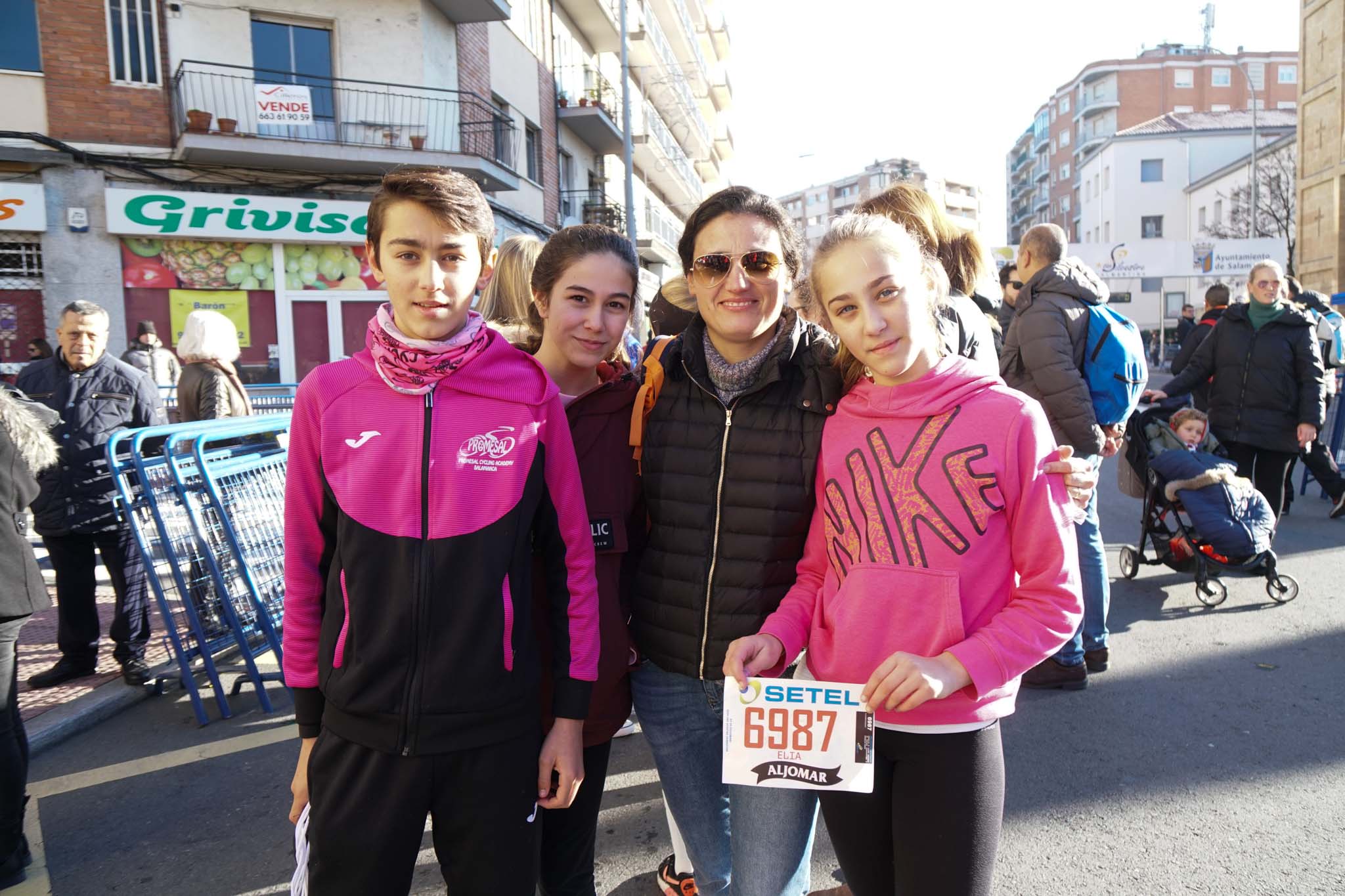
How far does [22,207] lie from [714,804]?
15.1m

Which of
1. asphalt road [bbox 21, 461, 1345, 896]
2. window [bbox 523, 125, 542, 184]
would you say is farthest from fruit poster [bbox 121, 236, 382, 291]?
asphalt road [bbox 21, 461, 1345, 896]

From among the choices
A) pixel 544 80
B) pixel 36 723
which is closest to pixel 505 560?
pixel 36 723

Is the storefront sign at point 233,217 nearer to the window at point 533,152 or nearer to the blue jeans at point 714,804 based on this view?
the window at point 533,152

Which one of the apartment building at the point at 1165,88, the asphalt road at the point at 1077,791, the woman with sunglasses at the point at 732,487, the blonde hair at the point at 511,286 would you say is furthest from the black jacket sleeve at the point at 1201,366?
the apartment building at the point at 1165,88

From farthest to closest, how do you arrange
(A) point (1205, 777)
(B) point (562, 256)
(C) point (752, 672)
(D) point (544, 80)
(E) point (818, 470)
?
(D) point (544, 80) < (A) point (1205, 777) < (B) point (562, 256) < (E) point (818, 470) < (C) point (752, 672)

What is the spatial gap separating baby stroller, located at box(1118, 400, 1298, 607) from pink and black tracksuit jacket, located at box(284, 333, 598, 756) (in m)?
5.27

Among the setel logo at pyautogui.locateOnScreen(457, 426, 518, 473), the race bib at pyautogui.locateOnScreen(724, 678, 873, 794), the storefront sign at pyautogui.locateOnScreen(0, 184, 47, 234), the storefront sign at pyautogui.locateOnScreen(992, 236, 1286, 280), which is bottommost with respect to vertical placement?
the race bib at pyautogui.locateOnScreen(724, 678, 873, 794)

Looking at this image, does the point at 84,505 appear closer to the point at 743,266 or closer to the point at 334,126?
the point at 743,266

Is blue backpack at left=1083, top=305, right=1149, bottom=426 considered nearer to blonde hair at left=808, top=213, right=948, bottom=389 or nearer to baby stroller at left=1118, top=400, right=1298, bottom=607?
baby stroller at left=1118, top=400, right=1298, bottom=607

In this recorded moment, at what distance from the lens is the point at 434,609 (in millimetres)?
1676

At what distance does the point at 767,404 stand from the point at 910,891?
1068 mm

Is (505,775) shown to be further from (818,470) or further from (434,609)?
(818,470)

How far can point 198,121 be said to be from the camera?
13266mm

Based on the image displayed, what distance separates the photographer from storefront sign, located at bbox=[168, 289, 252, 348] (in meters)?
14.1
